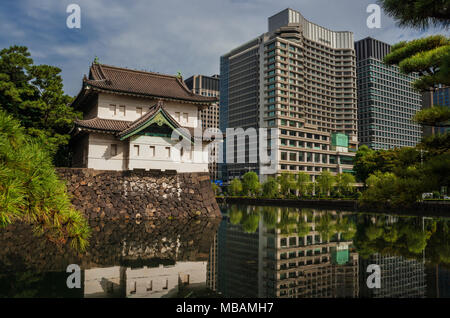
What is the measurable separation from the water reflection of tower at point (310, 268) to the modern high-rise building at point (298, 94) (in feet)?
229

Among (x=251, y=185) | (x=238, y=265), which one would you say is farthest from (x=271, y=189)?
(x=238, y=265)

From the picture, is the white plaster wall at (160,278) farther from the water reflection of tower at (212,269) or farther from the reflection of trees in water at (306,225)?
the reflection of trees in water at (306,225)

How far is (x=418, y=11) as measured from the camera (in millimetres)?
7316

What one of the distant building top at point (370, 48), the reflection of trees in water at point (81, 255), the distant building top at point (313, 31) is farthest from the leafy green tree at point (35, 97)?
the distant building top at point (370, 48)

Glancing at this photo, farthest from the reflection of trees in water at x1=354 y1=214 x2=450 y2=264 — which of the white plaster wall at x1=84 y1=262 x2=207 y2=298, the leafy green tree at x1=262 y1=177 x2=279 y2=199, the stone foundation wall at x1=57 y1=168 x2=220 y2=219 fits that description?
the leafy green tree at x1=262 y1=177 x2=279 y2=199

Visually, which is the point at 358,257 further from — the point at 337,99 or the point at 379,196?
the point at 337,99

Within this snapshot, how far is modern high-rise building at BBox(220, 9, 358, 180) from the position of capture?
294 feet

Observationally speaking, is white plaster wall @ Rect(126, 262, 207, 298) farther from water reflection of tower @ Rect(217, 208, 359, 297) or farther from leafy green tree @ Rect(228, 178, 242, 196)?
leafy green tree @ Rect(228, 178, 242, 196)

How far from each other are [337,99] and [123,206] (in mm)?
100812

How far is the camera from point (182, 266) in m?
9.95

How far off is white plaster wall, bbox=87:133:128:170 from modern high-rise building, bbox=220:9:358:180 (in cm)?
6161

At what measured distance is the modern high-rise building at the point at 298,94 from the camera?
89.5m

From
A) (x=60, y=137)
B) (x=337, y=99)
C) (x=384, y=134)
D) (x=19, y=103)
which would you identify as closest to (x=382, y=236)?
(x=60, y=137)
